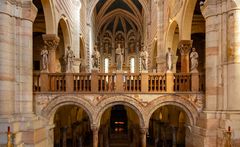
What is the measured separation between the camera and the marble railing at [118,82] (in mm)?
14984

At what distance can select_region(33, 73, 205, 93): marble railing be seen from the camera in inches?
590

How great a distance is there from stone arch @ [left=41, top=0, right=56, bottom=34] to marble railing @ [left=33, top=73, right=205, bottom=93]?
3.38 metres

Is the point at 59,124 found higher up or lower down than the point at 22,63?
lower down

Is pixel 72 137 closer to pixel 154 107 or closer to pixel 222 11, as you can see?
pixel 154 107

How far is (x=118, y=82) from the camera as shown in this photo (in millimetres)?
15117

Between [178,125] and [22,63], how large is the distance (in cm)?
1047

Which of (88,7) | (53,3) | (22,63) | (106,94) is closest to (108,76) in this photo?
(106,94)

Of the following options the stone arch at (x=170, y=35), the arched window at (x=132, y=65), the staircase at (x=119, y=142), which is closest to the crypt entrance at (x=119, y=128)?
the staircase at (x=119, y=142)

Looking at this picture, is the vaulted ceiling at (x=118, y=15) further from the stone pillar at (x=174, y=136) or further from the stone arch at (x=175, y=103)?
the stone arch at (x=175, y=103)

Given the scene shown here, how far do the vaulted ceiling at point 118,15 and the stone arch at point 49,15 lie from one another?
23.7 metres

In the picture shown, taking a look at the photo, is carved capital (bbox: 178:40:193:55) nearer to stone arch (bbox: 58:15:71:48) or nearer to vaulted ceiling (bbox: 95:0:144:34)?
stone arch (bbox: 58:15:71:48)

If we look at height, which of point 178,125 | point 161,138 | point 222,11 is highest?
point 222,11

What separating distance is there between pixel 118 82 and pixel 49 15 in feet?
19.1

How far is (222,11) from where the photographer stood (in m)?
12.9
